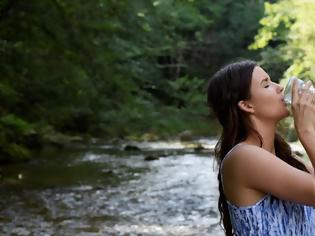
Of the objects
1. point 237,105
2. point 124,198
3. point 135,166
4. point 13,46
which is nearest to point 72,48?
point 13,46

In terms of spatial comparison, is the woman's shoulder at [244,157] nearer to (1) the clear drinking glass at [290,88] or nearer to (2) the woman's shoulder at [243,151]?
(2) the woman's shoulder at [243,151]

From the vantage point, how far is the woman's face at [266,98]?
6.33 feet

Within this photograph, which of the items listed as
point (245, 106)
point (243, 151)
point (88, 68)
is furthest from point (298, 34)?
point (243, 151)

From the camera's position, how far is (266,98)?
1955 mm

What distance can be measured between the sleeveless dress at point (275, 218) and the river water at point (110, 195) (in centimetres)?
401

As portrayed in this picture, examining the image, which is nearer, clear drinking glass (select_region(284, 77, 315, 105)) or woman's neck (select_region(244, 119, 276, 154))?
clear drinking glass (select_region(284, 77, 315, 105))

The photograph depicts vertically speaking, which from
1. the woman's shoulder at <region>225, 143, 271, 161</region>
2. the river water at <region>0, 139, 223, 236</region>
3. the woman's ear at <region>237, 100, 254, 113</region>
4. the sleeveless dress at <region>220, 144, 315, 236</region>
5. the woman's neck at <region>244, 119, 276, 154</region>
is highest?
the woman's ear at <region>237, 100, 254, 113</region>

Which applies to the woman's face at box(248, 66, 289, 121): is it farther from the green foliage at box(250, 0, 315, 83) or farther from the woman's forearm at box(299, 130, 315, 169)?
the green foliage at box(250, 0, 315, 83)

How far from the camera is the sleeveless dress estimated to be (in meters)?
1.88

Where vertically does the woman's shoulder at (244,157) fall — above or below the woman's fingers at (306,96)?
below

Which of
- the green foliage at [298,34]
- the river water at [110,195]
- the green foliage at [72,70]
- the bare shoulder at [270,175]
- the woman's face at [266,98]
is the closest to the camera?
the bare shoulder at [270,175]

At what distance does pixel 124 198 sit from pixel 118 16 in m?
5.50

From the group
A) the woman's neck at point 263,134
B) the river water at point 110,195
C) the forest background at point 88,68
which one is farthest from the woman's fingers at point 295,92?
the river water at point 110,195

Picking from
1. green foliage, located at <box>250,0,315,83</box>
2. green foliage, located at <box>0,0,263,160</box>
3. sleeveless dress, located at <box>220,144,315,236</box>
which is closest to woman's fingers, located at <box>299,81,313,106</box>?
sleeveless dress, located at <box>220,144,315,236</box>
